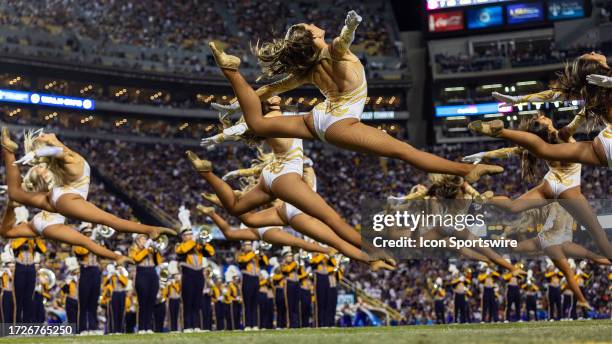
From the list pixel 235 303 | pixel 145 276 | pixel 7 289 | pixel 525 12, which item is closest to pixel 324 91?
pixel 145 276

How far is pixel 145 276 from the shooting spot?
44.0 ft

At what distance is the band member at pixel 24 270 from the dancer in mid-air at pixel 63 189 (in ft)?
8.41

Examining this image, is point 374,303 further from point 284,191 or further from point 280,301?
point 284,191

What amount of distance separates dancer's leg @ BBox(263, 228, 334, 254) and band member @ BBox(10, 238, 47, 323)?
144 inches

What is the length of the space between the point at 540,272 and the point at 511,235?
18458 millimetres

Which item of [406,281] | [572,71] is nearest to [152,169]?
[406,281]

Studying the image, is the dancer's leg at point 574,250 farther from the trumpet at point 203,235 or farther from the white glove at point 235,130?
the trumpet at point 203,235

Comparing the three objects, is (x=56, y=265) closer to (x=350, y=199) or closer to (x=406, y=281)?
(x=406, y=281)

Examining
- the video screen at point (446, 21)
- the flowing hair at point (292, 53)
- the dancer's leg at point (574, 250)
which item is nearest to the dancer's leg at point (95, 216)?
the flowing hair at point (292, 53)

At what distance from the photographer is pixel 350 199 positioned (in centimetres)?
3809

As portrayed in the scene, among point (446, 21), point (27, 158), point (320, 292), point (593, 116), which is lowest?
point (320, 292)

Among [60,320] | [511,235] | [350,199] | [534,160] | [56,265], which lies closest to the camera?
[534,160]

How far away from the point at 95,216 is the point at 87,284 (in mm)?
3504

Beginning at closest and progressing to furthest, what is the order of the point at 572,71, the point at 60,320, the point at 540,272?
1. the point at 572,71
2. the point at 60,320
3. the point at 540,272
